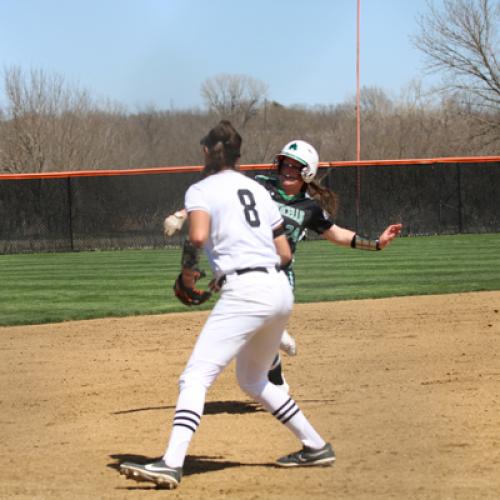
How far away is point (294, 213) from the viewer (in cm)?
632

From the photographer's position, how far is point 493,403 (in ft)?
22.3

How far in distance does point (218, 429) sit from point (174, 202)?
1776 centimetres

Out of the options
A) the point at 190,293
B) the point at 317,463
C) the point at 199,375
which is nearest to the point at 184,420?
the point at 199,375

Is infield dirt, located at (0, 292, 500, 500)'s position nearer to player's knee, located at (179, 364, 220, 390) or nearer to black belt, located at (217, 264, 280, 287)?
player's knee, located at (179, 364, 220, 390)

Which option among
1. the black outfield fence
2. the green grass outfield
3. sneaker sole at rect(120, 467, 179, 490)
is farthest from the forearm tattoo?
the black outfield fence

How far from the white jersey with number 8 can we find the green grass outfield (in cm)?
720

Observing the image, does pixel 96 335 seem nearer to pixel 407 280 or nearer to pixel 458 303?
pixel 458 303

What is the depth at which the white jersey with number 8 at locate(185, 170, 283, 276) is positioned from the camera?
15.4ft

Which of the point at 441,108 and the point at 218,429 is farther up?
the point at 441,108

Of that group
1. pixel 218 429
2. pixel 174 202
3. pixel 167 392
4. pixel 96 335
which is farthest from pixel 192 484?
pixel 174 202

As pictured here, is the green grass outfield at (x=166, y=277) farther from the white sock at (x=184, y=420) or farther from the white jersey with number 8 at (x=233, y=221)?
the white jersey with number 8 at (x=233, y=221)

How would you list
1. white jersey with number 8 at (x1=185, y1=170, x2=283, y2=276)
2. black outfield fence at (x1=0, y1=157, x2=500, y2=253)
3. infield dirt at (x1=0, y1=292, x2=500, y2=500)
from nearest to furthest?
1. white jersey with number 8 at (x1=185, y1=170, x2=283, y2=276)
2. infield dirt at (x1=0, y1=292, x2=500, y2=500)
3. black outfield fence at (x1=0, y1=157, x2=500, y2=253)

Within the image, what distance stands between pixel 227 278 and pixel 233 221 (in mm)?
281

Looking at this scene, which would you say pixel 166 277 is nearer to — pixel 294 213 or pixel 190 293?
pixel 294 213
